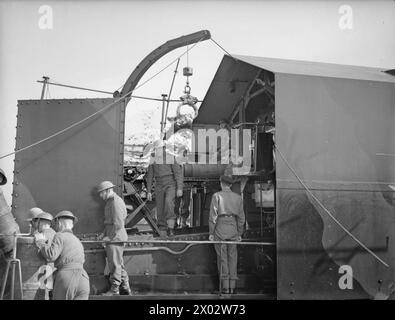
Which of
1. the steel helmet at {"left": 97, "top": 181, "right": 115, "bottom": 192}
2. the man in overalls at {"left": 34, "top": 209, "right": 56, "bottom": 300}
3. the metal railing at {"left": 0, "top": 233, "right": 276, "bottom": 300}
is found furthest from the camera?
the steel helmet at {"left": 97, "top": 181, "right": 115, "bottom": 192}

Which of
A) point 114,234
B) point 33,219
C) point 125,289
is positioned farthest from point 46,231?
point 125,289

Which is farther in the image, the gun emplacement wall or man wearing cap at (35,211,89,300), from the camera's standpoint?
the gun emplacement wall

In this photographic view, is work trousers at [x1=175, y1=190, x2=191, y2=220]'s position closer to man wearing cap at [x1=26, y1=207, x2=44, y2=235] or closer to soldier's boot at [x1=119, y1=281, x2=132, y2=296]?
soldier's boot at [x1=119, y1=281, x2=132, y2=296]

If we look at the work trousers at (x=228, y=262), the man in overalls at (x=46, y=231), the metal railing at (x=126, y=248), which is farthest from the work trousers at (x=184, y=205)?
the man in overalls at (x=46, y=231)

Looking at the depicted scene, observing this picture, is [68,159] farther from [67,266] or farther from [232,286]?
[232,286]

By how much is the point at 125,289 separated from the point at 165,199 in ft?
6.34

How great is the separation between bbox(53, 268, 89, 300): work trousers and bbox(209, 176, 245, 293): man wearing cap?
5.47 ft

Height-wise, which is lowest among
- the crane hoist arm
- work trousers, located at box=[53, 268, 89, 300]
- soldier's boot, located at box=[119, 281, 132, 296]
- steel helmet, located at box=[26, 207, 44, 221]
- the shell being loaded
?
soldier's boot, located at box=[119, 281, 132, 296]

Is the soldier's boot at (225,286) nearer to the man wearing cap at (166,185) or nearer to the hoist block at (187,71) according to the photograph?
the man wearing cap at (166,185)

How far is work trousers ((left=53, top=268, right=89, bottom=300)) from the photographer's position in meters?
5.17

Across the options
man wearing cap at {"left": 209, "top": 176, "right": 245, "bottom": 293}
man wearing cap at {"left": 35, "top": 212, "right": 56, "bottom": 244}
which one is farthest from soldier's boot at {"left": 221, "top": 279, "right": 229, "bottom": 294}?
man wearing cap at {"left": 35, "top": 212, "right": 56, "bottom": 244}

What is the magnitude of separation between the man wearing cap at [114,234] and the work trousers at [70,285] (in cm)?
58

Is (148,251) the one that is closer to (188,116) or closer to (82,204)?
(82,204)
